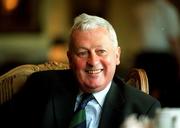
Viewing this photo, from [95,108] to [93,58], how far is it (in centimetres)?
19

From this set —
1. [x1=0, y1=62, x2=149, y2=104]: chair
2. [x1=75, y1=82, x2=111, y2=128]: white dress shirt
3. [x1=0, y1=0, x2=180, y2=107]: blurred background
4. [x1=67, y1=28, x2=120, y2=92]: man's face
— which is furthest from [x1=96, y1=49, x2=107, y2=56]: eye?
[x1=0, y1=0, x2=180, y2=107]: blurred background

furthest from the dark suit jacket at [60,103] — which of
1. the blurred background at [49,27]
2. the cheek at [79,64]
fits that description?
the blurred background at [49,27]

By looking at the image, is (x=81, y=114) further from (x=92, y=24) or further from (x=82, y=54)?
(x=92, y=24)

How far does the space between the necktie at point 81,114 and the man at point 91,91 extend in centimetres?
2

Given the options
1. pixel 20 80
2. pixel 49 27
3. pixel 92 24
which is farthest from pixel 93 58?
pixel 49 27

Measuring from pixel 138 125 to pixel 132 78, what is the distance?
968 millimetres

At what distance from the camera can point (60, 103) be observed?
6.89 feet

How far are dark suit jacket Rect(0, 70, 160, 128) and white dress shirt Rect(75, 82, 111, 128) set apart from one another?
0.02m

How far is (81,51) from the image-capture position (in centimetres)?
200

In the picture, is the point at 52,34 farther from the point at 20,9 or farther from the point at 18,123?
the point at 18,123

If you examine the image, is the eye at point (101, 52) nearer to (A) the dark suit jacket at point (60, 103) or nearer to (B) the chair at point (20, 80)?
(A) the dark suit jacket at point (60, 103)

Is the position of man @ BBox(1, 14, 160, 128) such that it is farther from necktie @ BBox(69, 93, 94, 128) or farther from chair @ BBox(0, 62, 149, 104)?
chair @ BBox(0, 62, 149, 104)

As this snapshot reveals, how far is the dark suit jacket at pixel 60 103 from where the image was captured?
77.2 inches

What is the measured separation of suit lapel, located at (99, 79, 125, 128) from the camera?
76.5 inches
